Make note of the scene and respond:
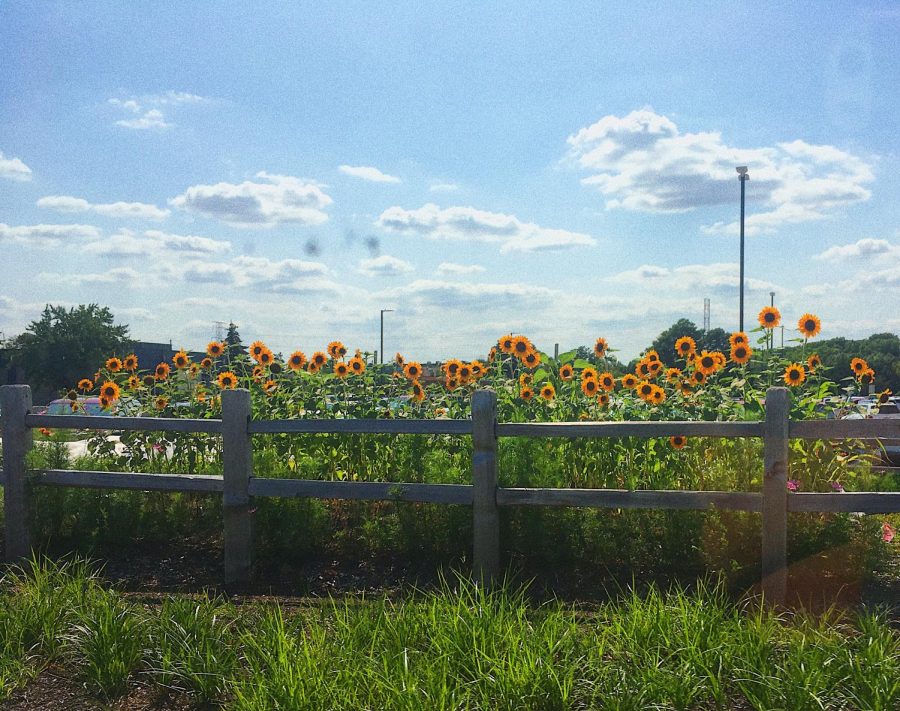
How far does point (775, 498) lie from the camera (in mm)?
5168

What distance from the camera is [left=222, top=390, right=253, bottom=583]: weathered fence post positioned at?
5.97 m

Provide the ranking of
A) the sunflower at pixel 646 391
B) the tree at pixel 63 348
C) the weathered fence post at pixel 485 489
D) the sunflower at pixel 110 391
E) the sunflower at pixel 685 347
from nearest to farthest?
the weathered fence post at pixel 485 489 < the sunflower at pixel 646 391 < the sunflower at pixel 685 347 < the sunflower at pixel 110 391 < the tree at pixel 63 348

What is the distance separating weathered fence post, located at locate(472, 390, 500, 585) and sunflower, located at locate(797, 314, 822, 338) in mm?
3081

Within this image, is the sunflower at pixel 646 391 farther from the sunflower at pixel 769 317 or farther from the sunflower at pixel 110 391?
the sunflower at pixel 110 391

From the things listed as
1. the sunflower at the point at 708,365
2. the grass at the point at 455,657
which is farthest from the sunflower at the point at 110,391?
the sunflower at the point at 708,365

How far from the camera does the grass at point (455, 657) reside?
325 centimetres

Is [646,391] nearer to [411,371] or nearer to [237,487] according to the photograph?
[411,371]

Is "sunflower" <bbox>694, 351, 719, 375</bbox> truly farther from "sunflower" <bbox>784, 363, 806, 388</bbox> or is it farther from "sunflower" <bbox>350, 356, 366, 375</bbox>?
"sunflower" <bbox>350, 356, 366, 375</bbox>

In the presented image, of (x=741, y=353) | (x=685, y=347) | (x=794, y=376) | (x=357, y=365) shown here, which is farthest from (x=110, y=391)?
(x=794, y=376)

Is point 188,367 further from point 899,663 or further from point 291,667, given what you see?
point 899,663

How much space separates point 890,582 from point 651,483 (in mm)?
1650

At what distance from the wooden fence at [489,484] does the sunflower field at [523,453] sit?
263 millimetres

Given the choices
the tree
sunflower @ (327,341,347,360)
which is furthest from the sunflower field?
the tree

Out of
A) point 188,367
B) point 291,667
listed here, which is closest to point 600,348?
point 188,367
